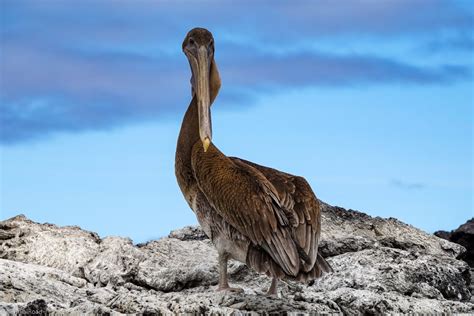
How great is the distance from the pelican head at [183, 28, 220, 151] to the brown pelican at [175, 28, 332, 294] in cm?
2

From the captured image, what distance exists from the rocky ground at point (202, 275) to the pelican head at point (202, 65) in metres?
1.75

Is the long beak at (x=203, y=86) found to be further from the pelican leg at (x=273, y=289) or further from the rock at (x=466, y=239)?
→ the rock at (x=466, y=239)

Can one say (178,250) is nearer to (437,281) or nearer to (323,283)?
(323,283)

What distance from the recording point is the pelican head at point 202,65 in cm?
941

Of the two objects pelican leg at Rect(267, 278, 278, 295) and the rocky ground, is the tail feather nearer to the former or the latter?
the rocky ground

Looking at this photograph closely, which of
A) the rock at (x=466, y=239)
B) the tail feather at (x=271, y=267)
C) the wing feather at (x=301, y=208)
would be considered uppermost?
the rock at (x=466, y=239)

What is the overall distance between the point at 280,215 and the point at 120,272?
2.58m

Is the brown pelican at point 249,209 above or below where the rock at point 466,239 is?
below

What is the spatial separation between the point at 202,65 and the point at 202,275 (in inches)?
87.0

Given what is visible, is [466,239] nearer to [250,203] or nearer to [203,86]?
[203,86]

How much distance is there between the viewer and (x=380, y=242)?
11.0m

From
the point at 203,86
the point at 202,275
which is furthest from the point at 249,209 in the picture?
the point at 203,86

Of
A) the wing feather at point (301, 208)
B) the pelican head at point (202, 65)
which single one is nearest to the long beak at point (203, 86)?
the pelican head at point (202, 65)

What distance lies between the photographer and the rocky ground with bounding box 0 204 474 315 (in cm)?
794
